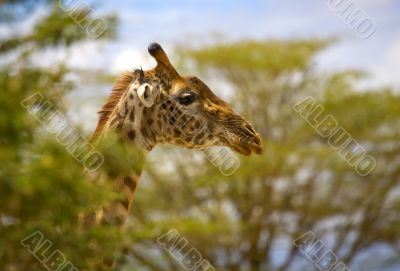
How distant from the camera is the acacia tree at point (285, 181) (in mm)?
16766

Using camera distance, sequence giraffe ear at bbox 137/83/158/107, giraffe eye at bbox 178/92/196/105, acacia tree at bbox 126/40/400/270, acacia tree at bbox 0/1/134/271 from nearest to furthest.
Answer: acacia tree at bbox 0/1/134/271, giraffe ear at bbox 137/83/158/107, giraffe eye at bbox 178/92/196/105, acacia tree at bbox 126/40/400/270

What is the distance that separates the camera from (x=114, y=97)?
4.18m

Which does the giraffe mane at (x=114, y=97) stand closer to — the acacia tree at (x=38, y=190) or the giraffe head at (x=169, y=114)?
the giraffe head at (x=169, y=114)

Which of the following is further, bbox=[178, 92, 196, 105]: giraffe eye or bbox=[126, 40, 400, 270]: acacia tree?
bbox=[126, 40, 400, 270]: acacia tree

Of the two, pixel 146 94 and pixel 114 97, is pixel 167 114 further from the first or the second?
pixel 114 97

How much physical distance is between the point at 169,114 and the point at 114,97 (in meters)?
0.31

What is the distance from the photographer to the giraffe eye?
4.10 m

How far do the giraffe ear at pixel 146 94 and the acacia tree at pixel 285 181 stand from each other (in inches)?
485

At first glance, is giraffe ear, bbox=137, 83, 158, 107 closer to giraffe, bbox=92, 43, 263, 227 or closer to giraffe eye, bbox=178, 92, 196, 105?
giraffe, bbox=92, 43, 263, 227

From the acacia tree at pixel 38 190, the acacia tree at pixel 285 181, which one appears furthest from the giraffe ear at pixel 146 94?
the acacia tree at pixel 285 181

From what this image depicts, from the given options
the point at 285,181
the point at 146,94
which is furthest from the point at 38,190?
the point at 285,181

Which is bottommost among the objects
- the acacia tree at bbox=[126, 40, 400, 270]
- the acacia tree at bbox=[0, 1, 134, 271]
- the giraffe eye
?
the acacia tree at bbox=[0, 1, 134, 271]

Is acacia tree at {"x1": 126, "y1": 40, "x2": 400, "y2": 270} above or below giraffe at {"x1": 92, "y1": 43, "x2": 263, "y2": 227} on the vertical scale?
above

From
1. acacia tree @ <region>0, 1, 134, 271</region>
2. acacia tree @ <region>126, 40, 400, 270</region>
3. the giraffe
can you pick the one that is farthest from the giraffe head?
acacia tree @ <region>126, 40, 400, 270</region>
